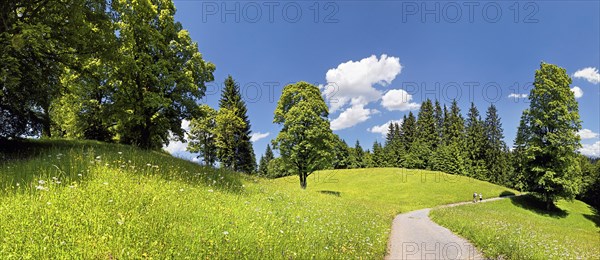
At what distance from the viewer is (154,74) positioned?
2036 cm

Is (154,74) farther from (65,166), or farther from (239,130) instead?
(239,130)

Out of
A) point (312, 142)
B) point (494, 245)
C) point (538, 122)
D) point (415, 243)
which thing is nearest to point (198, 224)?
point (415, 243)

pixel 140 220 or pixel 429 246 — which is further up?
pixel 140 220

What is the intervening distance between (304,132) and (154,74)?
58.5ft

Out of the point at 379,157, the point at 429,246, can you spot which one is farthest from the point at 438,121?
the point at 429,246

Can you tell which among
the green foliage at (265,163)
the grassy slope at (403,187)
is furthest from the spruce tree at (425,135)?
the green foliage at (265,163)

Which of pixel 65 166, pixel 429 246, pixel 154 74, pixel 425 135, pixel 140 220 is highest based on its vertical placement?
pixel 425 135

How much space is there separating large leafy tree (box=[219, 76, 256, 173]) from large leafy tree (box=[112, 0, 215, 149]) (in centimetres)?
2441

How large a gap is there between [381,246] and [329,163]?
2441 centimetres

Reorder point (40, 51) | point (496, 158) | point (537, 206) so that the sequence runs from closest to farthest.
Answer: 1. point (40, 51)
2. point (537, 206)
3. point (496, 158)

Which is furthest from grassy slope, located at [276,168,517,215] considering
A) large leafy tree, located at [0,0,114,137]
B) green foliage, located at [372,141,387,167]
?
large leafy tree, located at [0,0,114,137]

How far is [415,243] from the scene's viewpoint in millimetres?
12812

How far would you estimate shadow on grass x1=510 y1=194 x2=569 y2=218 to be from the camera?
34.3m

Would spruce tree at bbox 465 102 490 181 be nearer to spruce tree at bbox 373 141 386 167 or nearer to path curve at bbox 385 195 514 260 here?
spruce tree at bbox 373 141 386 167
